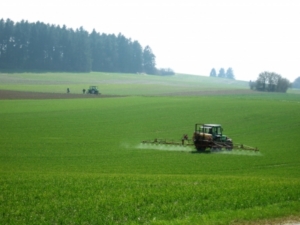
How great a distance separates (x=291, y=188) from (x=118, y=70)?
160m

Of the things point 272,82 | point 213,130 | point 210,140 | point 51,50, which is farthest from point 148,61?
point 210,140

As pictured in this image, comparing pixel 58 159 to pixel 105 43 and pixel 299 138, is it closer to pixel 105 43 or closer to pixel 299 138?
pixel 299 138

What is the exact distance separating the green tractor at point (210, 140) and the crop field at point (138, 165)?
105 cm

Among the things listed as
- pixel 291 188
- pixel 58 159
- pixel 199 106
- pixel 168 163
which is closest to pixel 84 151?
pixel 58 159

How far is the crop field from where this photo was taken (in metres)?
12.4

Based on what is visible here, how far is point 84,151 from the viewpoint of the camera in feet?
108

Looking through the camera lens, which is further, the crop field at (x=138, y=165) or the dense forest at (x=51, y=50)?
the dense forest at (x=51, y=50)

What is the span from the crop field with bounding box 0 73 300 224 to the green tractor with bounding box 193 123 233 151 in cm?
105

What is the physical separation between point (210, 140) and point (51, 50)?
123 m

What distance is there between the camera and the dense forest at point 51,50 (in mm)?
142250

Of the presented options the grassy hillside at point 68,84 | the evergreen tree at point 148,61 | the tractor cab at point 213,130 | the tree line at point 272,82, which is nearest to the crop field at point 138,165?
the tractor cab at point 213,130

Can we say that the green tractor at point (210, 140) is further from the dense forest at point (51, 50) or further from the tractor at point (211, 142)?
the dense forest at point (51, 50)

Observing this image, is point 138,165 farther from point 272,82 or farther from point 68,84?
point 272,82

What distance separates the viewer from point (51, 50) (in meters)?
150
